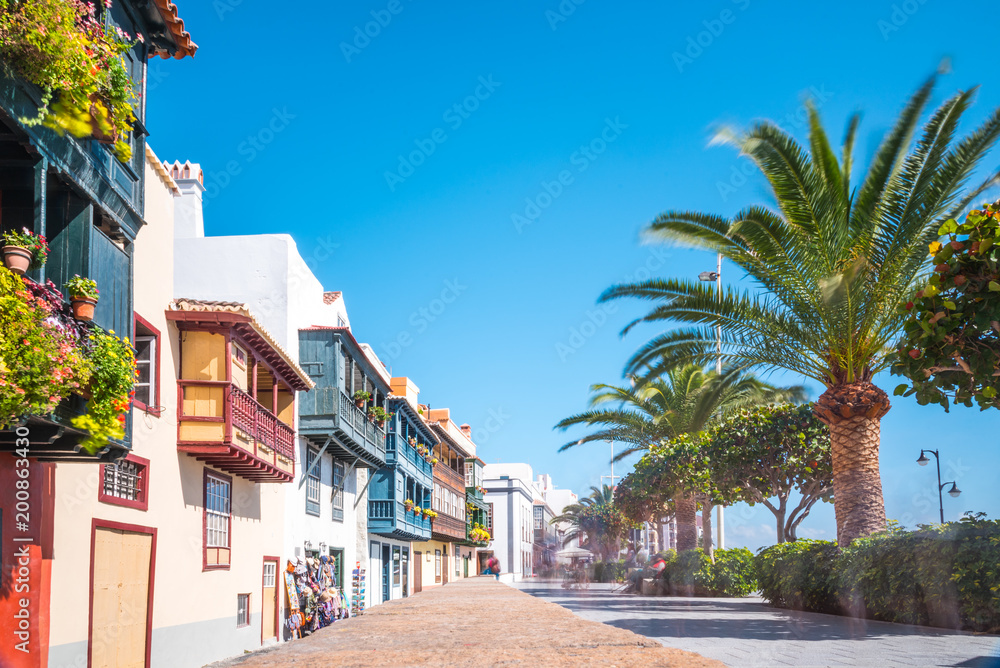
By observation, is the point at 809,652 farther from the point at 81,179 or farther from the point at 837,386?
the point at 81,179

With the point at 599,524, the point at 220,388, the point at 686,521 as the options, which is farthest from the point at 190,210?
the point at 599,524

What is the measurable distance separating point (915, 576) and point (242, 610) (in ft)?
42.2

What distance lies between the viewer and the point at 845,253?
1528 cm

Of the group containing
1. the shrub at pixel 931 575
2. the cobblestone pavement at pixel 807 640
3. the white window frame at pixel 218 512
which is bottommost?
the cobblestone pavement at pixel 807 640

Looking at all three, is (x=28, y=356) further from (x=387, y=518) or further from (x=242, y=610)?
(x=387, y=518)

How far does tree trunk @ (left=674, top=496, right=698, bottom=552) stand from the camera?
98.5 ft

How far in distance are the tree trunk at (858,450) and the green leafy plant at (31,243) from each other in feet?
41.7

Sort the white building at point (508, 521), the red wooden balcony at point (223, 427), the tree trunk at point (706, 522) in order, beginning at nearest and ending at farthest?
the red wooden balcony at point (223, 427) → the tree trunk at point (706, 522) → the white building at point (508, 521)

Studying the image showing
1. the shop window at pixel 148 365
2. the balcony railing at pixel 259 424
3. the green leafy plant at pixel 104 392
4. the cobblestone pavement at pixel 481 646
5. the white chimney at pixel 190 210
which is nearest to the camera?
the cobblestone pavement at pixel 481 646

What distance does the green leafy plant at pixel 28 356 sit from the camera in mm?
6973

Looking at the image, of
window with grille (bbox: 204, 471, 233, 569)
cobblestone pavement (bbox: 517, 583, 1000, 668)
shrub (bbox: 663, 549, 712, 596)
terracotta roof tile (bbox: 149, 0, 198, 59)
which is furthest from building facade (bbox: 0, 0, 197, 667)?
shrub (bbox: 663, 549, 712, 596)

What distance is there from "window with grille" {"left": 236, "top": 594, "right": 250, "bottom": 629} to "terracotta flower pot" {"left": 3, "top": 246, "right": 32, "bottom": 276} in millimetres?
11930

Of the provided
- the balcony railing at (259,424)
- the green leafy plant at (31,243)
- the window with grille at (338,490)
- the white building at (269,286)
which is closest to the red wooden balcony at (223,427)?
the balcony railing at (259,424)

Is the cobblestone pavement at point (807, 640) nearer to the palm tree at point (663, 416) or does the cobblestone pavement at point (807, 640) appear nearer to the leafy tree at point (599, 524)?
the palm tree at point (663, 416)
